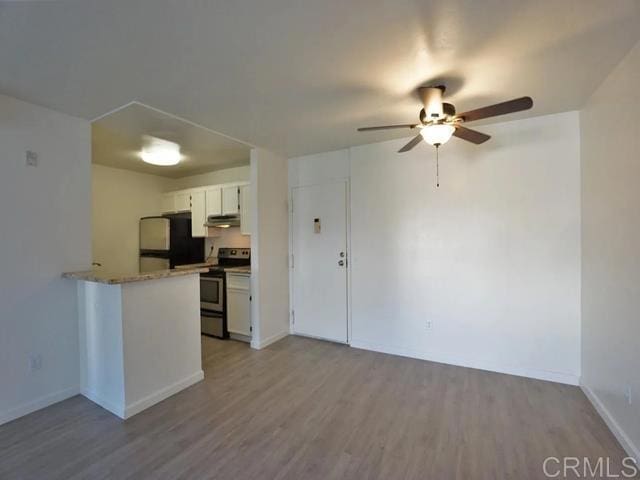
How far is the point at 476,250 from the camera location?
10.00 ft

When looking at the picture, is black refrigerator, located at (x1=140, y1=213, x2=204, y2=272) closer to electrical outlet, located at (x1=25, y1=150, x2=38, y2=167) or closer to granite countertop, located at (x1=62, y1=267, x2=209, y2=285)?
granite countertop, located at (x1=62, y1=267, x2=209, y2=285)

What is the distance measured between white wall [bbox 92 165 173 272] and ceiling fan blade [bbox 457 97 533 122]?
16.0ft

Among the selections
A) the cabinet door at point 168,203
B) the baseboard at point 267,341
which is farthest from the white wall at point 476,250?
the cabinet door at point 168,203

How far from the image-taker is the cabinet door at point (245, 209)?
405 centimetres

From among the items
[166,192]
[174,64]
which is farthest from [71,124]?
[166,192]

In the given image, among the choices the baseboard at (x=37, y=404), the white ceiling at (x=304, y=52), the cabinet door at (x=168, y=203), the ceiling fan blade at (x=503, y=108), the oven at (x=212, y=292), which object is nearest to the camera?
the white ceiling at (x=304, y=52)

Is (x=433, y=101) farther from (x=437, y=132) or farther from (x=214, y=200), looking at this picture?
(x=214, y=200)

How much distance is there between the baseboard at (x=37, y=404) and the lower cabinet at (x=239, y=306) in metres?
1.69

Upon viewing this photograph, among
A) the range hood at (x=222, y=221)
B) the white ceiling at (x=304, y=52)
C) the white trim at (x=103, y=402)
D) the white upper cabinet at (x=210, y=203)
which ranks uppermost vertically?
the white ceiling at (x=304, y=52)

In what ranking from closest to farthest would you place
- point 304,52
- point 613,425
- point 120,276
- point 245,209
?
point 304,52, point 613,425, point 120,276, point 245,209

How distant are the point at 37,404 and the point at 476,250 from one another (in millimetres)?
4153

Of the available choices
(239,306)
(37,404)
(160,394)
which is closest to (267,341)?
(239,306)

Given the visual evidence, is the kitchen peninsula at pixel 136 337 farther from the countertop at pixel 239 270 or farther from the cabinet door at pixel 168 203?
the cabinet door at pixel 168 203

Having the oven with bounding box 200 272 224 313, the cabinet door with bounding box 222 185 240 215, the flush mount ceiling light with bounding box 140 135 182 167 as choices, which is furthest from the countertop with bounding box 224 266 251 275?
the flush mount ceiling light with bounding box 140 135 182 167
